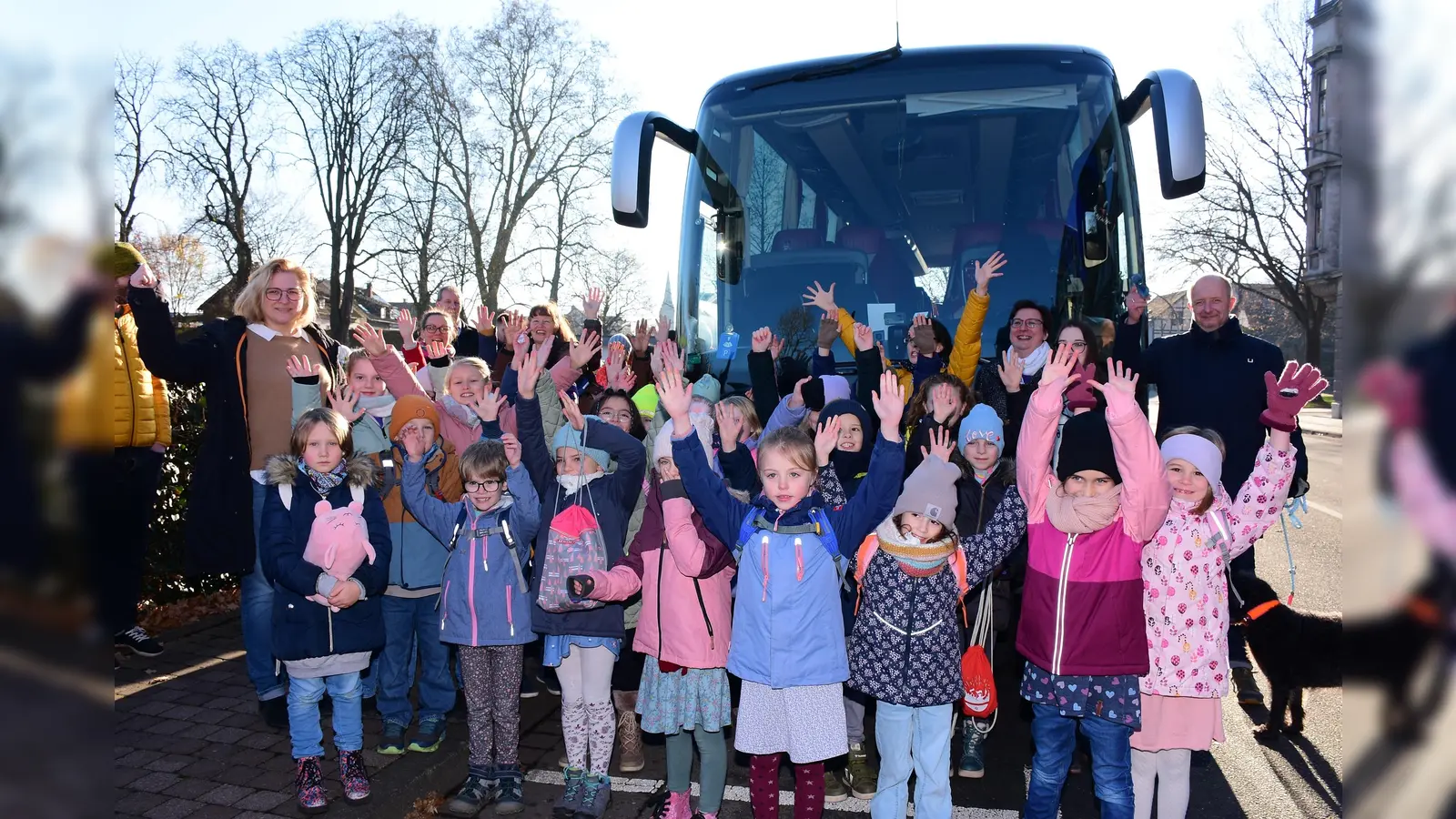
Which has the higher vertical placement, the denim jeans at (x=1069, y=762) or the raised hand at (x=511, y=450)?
the raised hand at (x=511, y=450)

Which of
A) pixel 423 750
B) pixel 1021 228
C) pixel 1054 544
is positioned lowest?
pixel 423 750

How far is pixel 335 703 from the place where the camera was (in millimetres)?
4078

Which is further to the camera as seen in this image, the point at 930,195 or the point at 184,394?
the point at 184,394

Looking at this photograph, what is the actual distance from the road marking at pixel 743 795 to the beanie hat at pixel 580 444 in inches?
56.5

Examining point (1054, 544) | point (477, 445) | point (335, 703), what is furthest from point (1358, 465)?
point (335, 703)

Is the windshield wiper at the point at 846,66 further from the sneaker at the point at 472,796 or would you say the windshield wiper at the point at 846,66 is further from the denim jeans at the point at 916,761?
the sneaker at the point at 472,796

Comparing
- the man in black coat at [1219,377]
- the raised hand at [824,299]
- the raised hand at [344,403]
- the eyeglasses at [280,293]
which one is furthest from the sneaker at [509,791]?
the man in black coat at [1219,377]

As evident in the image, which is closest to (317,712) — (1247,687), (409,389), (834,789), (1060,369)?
(409,389)

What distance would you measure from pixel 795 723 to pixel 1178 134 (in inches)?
141

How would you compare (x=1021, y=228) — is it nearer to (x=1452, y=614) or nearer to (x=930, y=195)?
(x=930, y=195)

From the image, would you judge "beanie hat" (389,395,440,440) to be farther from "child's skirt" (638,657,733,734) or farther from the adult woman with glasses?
"child's skirt" (638,657,733,734)

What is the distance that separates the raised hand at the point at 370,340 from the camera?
490cm

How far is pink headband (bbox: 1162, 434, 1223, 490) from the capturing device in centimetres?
353

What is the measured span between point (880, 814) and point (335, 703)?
2288 mm
